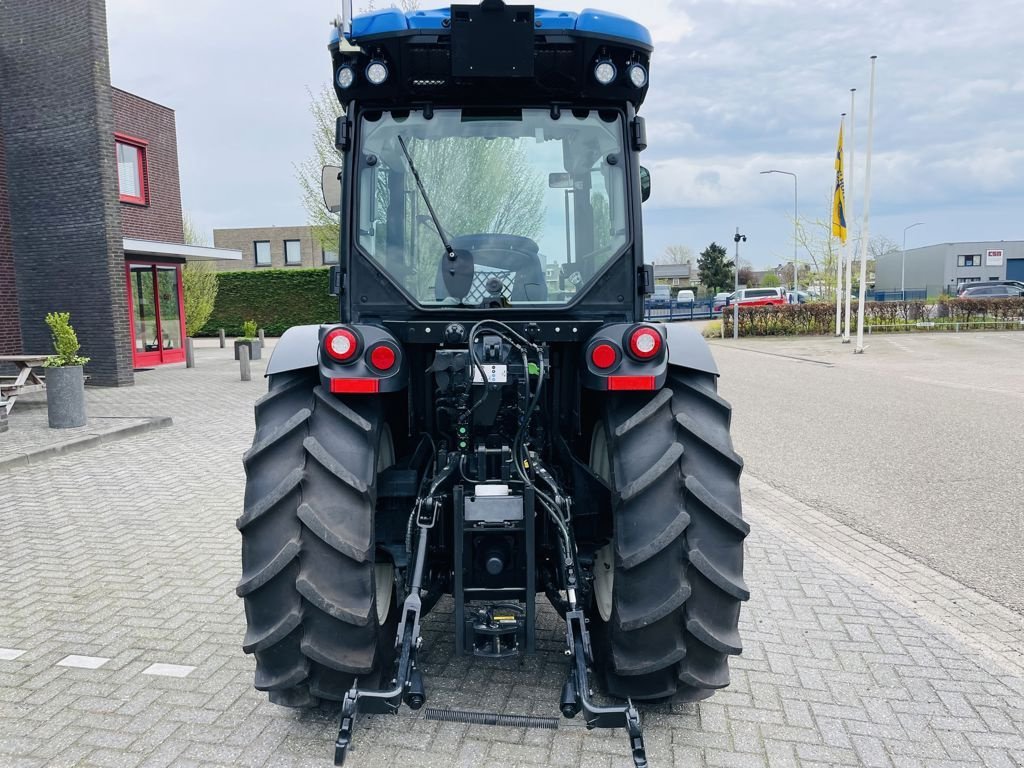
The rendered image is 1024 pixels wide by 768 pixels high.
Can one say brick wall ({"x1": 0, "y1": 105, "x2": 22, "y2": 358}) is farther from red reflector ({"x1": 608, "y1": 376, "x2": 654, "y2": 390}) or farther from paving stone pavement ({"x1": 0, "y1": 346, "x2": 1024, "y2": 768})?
red reflector ({"x1": 608, "y1": 376, "x2": 654, "y2": 390})

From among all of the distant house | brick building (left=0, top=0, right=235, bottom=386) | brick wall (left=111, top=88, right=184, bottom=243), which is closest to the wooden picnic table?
brick building (left=0, top=0, right=235, bottom=386)

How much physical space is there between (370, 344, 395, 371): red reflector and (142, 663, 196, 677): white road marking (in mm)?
1765

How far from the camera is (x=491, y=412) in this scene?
296cm

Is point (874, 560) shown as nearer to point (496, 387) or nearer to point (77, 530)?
point (496, 387)

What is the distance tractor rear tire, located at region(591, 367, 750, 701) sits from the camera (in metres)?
2.73

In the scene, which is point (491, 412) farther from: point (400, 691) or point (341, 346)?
point (400, 691)

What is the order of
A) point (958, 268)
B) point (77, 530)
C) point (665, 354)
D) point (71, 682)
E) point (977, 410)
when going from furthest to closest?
point (958, 268) < point (977, 410) < point (77, 530) < point (71, 682) < point (665, 354)

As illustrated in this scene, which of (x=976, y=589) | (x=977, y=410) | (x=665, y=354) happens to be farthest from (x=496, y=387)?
(x=977, y=410)

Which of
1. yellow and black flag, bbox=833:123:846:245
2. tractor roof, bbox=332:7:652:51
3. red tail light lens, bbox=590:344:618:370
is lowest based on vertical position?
red tail light lens, bbox=590:344:618:370

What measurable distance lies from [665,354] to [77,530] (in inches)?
195

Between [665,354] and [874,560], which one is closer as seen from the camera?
[665,354]

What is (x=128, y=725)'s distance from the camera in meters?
3.06

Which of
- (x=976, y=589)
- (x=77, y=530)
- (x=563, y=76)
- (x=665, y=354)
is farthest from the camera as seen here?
(x=77, y=530)

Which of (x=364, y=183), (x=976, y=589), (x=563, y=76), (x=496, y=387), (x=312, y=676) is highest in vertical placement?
(x=563, y=76)
